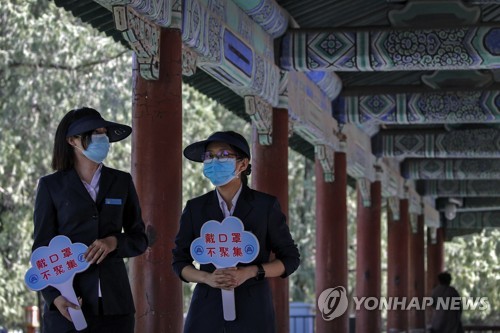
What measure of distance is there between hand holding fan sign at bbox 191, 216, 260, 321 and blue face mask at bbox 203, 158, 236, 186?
0.19 m

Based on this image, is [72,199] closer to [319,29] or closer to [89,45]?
[319,29]

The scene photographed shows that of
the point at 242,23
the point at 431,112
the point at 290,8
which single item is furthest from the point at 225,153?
the point at 431,112

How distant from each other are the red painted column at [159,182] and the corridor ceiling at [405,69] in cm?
74

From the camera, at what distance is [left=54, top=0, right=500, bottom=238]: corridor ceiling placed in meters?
11.1

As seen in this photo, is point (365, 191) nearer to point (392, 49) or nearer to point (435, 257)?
point (392, 49)

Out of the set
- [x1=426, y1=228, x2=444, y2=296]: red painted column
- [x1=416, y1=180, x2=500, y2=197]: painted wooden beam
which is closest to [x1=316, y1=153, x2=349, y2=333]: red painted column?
[x1=416, y1=180, x2=500, y2=197]: painted wooden beam

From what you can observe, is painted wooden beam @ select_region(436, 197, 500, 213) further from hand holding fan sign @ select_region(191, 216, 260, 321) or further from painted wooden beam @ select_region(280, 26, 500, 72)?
hand holding fan sign @ select_region(191, 216, 260, 321)

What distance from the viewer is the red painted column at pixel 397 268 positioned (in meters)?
21.6

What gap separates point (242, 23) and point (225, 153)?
5440 millimetres

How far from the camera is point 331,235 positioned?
15.1 m

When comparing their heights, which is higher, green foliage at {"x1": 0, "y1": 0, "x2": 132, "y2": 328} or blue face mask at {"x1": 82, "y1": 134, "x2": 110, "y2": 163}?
green foliage at {"x1": 0, "y1": 0, "x2": 132, "y2": 328}

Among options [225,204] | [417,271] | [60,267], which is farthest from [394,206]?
[60,267]

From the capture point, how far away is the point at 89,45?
18047 millimetres

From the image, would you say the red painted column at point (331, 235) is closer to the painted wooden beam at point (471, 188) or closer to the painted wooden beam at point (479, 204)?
the painted wooden beam at point (471, 188)
